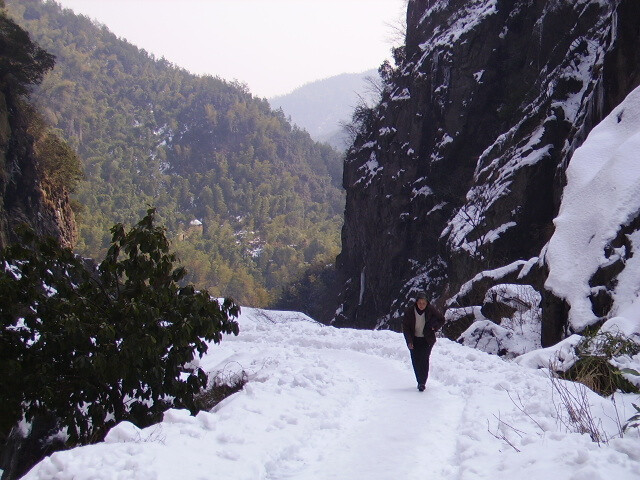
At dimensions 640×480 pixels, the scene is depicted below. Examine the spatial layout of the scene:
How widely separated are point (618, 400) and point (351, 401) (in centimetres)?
303

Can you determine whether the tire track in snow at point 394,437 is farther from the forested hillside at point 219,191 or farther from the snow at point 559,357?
the forested hillside at point 219,191

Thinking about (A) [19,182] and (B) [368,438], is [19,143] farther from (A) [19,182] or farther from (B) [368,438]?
(B) [368,438]

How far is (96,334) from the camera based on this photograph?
7.89m

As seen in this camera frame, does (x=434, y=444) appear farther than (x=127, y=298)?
No

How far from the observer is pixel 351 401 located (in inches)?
301

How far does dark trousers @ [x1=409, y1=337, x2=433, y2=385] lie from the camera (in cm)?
843

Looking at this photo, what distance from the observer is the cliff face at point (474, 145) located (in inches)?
728

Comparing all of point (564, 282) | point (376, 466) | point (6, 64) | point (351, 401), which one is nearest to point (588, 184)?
point (564, 282)

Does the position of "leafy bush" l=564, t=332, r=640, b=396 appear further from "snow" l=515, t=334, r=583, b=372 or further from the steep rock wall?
the steep rock wall

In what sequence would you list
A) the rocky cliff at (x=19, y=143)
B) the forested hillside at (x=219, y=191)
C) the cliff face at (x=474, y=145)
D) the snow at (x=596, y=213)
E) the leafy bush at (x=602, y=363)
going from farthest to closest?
the forested hillside at (x=219, y=191) → the rocky cliff at (x=19, y=143) → the cliff face at (x=474, y=145) → the snow at (x=596, y=213) → the leafy bush at (x=602, y=363)

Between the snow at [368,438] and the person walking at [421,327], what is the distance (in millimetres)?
532

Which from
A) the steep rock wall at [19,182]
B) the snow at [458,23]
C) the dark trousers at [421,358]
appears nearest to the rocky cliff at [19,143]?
the steep rock wall at [19,182]

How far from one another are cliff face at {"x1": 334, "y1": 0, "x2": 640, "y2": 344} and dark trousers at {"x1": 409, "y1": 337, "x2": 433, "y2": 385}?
338 centimetres

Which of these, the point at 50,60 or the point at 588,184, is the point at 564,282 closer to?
the point at 588,184
